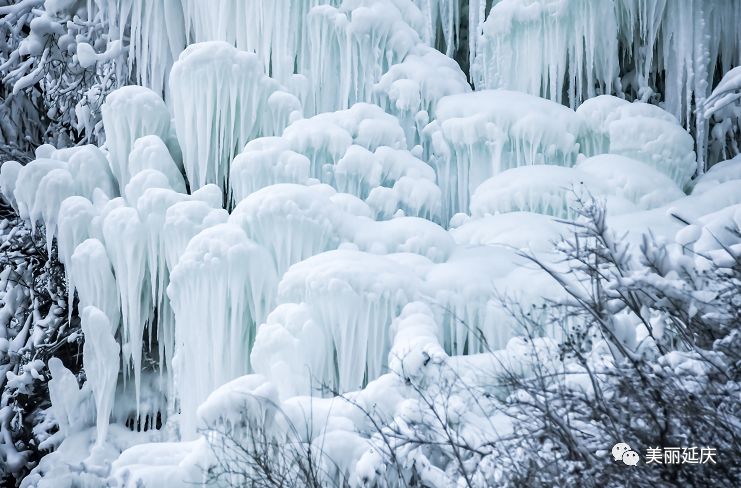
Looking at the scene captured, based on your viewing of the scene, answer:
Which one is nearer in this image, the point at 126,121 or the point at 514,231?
the point at 514,231

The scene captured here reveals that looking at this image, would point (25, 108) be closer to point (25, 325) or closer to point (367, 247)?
point (25, 325)

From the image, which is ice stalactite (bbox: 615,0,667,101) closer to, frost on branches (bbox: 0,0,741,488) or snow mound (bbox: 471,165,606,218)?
frost on branches (bbox: 0,0,741,488)

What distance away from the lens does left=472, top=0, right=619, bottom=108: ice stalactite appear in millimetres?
8797

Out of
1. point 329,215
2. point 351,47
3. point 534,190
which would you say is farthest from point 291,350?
point 351,47

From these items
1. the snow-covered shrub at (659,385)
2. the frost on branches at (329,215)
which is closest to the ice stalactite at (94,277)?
the frost on branches at (329,215)

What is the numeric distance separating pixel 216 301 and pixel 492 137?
2709mm

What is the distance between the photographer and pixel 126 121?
28.1 feet

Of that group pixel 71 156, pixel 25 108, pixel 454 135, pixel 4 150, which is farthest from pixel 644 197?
pixel 25 108

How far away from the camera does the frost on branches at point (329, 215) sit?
19.9 feet

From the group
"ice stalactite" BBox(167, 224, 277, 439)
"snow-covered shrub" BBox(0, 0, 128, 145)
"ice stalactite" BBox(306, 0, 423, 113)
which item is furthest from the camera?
"snow-covered shrub" BBox(0, 0, 128, 145)

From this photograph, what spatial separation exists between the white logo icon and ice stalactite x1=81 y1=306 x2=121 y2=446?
5.15 m

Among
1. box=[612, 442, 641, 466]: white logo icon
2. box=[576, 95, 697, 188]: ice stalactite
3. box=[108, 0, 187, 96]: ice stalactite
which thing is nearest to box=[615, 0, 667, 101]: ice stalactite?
box=[576, 95, 697, 188]: ice stalactite

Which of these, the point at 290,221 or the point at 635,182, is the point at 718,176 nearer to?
the point at 635,182

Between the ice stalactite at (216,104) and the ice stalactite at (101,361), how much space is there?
142 cm
